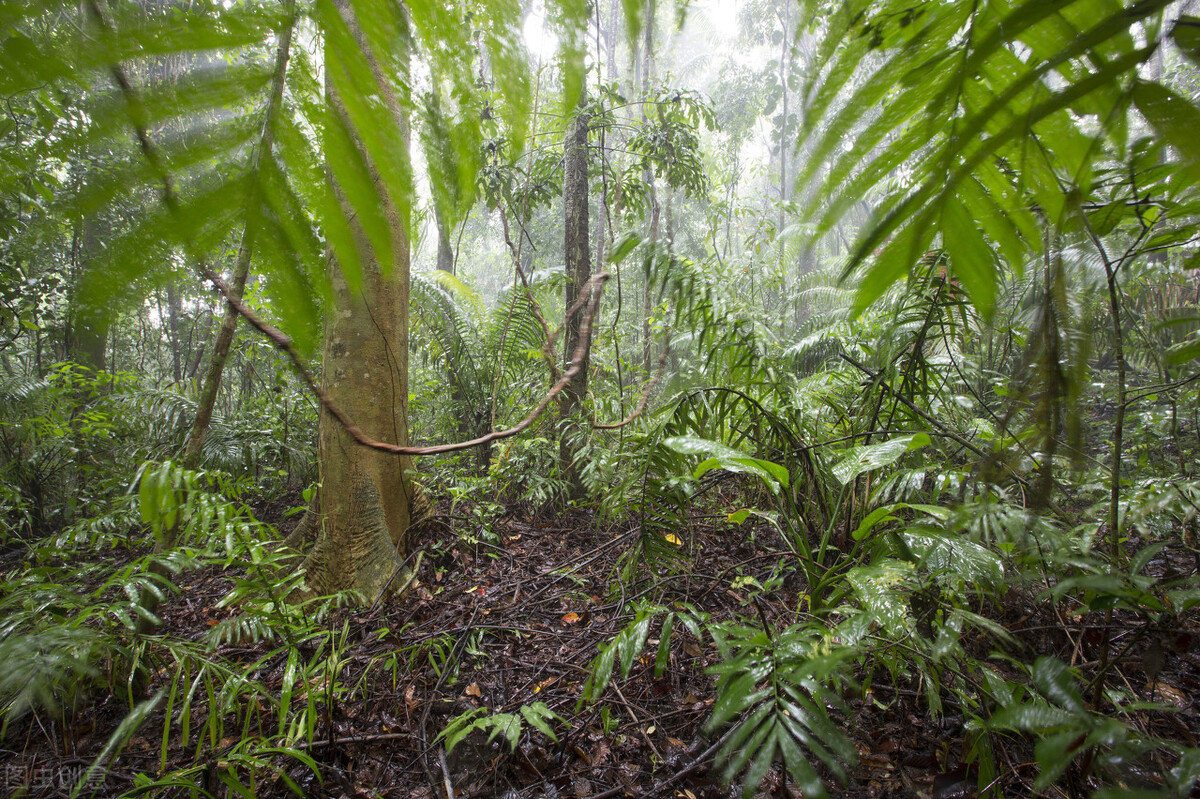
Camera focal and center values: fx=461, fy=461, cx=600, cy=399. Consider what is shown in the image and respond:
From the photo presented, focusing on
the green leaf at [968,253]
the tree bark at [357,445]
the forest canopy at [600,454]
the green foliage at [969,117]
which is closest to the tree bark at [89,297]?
the forest canopy at [600,454]

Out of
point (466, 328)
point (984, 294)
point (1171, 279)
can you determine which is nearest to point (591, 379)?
point (466, 328)

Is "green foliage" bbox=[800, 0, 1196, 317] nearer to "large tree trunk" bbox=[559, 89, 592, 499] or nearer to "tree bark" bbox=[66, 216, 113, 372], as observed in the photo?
"tree bark" bbox=[66, 216, 113, 372]

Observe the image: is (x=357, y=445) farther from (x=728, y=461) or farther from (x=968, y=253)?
(x=968, y=253)

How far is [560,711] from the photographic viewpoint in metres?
1.13

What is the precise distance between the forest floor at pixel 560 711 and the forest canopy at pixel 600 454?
0.01 metres

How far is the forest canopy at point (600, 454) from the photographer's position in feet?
1.23

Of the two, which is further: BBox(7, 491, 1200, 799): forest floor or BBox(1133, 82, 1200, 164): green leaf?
BBox(7, 491, 1200, 799): forest floor

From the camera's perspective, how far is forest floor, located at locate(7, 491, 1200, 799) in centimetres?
91

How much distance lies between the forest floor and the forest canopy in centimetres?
1

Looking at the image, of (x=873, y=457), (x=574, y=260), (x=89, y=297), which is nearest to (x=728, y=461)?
(x=873, y=457)

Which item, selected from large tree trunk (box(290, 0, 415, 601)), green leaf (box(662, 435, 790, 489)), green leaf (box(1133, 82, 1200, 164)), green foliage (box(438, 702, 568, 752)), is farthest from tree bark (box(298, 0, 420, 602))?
green leaf (box(1133, 82, 1200, 164))

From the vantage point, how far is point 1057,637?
107 centimetres

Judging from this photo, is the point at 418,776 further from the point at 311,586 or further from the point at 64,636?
the point at 311,586

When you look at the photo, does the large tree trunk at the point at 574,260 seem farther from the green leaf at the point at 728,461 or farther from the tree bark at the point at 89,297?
the tree bark at the point at 89,297
